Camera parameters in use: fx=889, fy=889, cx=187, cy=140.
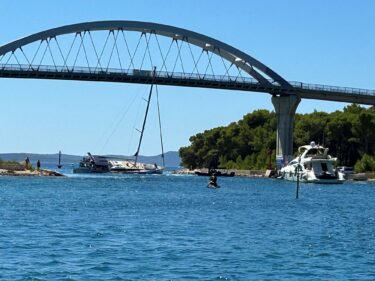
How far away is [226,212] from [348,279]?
2963 centimetres

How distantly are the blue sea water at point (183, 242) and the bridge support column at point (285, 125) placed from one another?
282 ft

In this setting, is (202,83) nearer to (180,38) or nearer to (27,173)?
(180,38)

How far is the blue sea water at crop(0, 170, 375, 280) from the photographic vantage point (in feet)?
104

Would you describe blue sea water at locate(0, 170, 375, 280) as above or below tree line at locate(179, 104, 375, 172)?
below

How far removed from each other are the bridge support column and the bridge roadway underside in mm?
1196

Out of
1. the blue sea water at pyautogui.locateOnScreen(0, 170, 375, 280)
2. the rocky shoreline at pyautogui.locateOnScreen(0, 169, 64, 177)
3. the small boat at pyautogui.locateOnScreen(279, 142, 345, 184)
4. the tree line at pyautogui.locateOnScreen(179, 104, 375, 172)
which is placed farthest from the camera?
the tree line at pyautogui.locateOnScreen(179, 104, 375, 172)

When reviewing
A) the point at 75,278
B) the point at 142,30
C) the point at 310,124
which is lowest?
the point at 75,278

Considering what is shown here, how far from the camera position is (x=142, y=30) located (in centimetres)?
14312

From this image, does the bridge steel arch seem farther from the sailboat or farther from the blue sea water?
the blue sea water

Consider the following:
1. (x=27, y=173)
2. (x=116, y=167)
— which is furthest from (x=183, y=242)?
(x=116, y=167)

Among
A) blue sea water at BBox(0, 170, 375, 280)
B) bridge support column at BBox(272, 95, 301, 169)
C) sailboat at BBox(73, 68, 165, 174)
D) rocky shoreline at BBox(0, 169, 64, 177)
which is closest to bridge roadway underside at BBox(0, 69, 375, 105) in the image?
bridge support column at BBox(272, 95, 301, 169)

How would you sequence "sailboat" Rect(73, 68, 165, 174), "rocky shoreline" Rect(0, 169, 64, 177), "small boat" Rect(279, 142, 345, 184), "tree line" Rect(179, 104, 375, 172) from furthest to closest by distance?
1. "sailboat" Rect(73, 68, 165, 174)
2. "tree line" Rect(179, 104, 375, 172)
3. "rocky shoreline" Rect(0, 169, 64, 177)
4. "small boat" Rect(279, 142, 345, 184)

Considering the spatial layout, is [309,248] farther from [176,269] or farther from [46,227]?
[46,227]

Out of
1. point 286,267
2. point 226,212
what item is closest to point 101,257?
point 286,267
